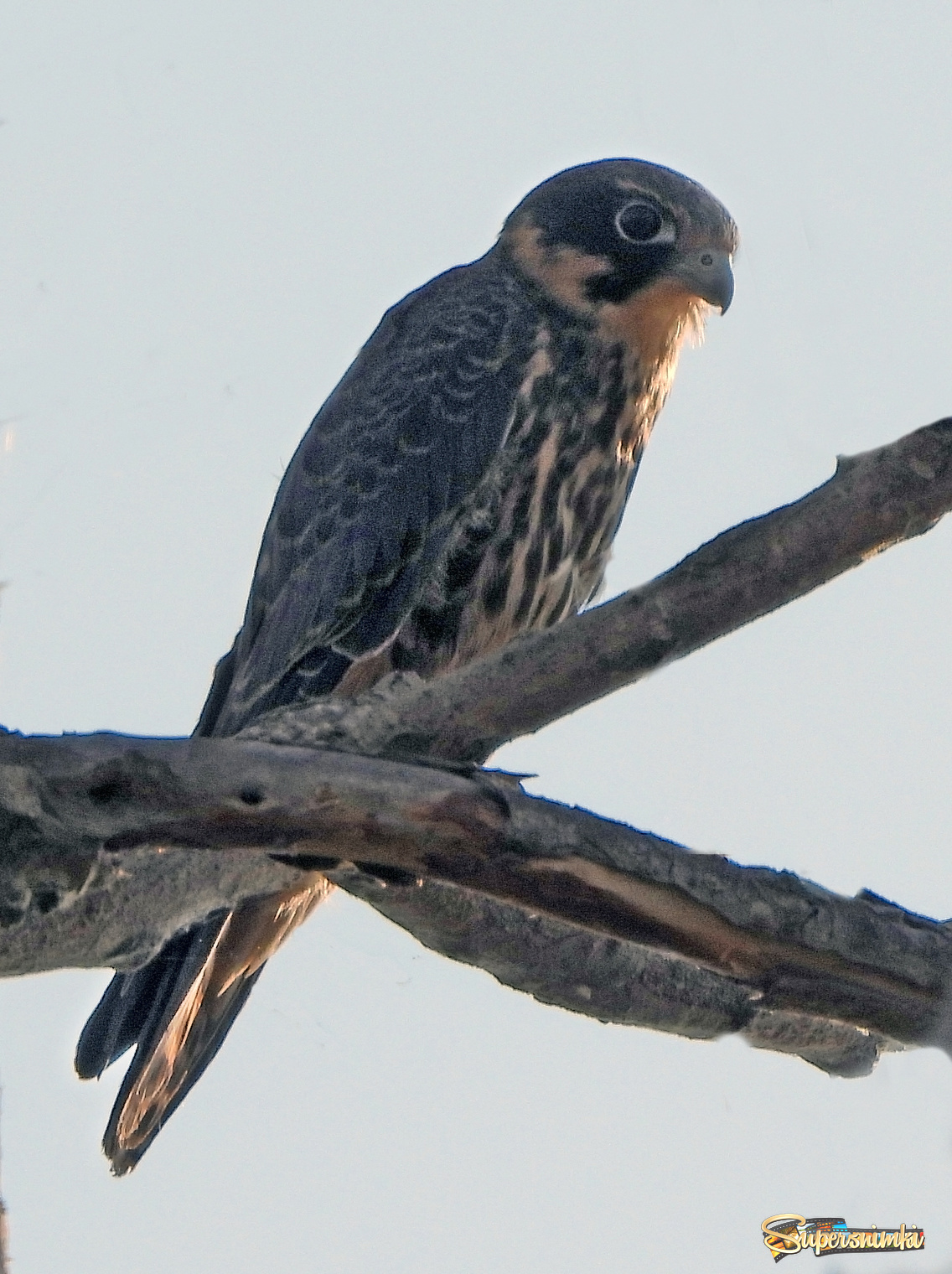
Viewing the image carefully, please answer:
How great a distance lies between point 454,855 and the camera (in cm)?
285

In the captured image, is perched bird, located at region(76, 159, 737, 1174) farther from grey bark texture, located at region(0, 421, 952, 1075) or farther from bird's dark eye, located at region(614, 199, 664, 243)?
grey bark texture, located at region(0, 421, 952, 1075)

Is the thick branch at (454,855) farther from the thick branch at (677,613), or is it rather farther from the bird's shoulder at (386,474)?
the bird's shoulder at (386,474)

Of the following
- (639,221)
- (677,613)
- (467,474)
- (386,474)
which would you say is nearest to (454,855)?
(677,613)

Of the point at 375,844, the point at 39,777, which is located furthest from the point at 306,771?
the point at 39,777

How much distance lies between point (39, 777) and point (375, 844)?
608mm

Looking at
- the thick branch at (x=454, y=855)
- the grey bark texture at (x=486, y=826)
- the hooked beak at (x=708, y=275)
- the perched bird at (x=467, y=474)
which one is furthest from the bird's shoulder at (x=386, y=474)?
the thick branch at (x=454, y=855)

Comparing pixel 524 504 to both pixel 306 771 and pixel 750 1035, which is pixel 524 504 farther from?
pixel 306 771

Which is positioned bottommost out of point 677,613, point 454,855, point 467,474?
point 454,855

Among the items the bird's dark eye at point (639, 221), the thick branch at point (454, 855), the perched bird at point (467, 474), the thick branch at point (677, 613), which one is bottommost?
the thick branch at point (454, 855)

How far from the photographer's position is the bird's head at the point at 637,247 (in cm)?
477

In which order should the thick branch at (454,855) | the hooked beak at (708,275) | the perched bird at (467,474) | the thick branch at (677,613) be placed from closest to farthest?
the thick branch at (454,855) → the thick branch at (677,613) → the perched bird at (467,474) → the hooked beak at (708,275)

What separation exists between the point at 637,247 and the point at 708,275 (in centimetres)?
25

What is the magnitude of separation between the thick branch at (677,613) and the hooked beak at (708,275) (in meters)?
1.77

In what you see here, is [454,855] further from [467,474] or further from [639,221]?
[639,221]
